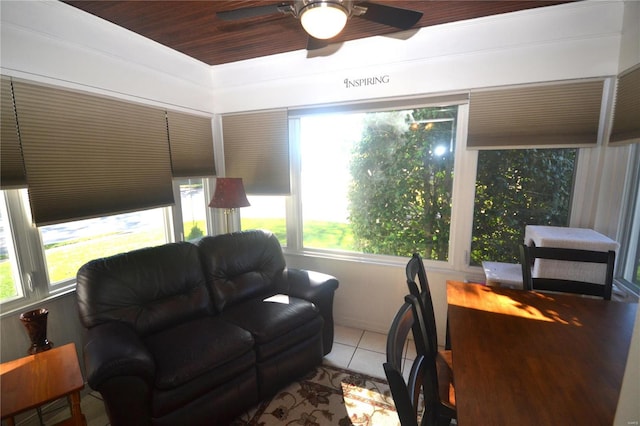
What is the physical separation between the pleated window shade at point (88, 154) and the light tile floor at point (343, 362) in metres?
1.25

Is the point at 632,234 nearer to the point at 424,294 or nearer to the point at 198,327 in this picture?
the point at 424,294

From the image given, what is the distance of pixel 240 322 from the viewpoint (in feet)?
6.38

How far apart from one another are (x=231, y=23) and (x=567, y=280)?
2838 millimetres

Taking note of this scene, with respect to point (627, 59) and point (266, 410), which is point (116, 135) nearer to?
point (266, 410)

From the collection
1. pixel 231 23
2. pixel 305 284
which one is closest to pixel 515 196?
pixel 305 284

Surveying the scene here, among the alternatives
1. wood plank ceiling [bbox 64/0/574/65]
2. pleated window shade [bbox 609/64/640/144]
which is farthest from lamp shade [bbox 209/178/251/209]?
pleated window shade [bbox 609/64/640/144]

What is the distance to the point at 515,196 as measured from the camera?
2264mm

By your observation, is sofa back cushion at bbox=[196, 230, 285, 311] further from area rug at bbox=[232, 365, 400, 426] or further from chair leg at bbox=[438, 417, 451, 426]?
chair leg at bbox=[438, 417, 451, 426]

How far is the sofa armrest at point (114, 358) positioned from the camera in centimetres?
133

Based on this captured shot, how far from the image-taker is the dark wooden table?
2.80 ft

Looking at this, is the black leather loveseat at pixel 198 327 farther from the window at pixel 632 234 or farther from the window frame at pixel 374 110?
the window at pixel 632 234

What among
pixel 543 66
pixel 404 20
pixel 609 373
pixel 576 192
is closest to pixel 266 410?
pixel 609 373

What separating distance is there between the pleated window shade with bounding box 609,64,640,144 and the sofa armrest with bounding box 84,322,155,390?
2.99 metres

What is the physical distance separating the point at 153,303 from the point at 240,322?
24.4 inches
